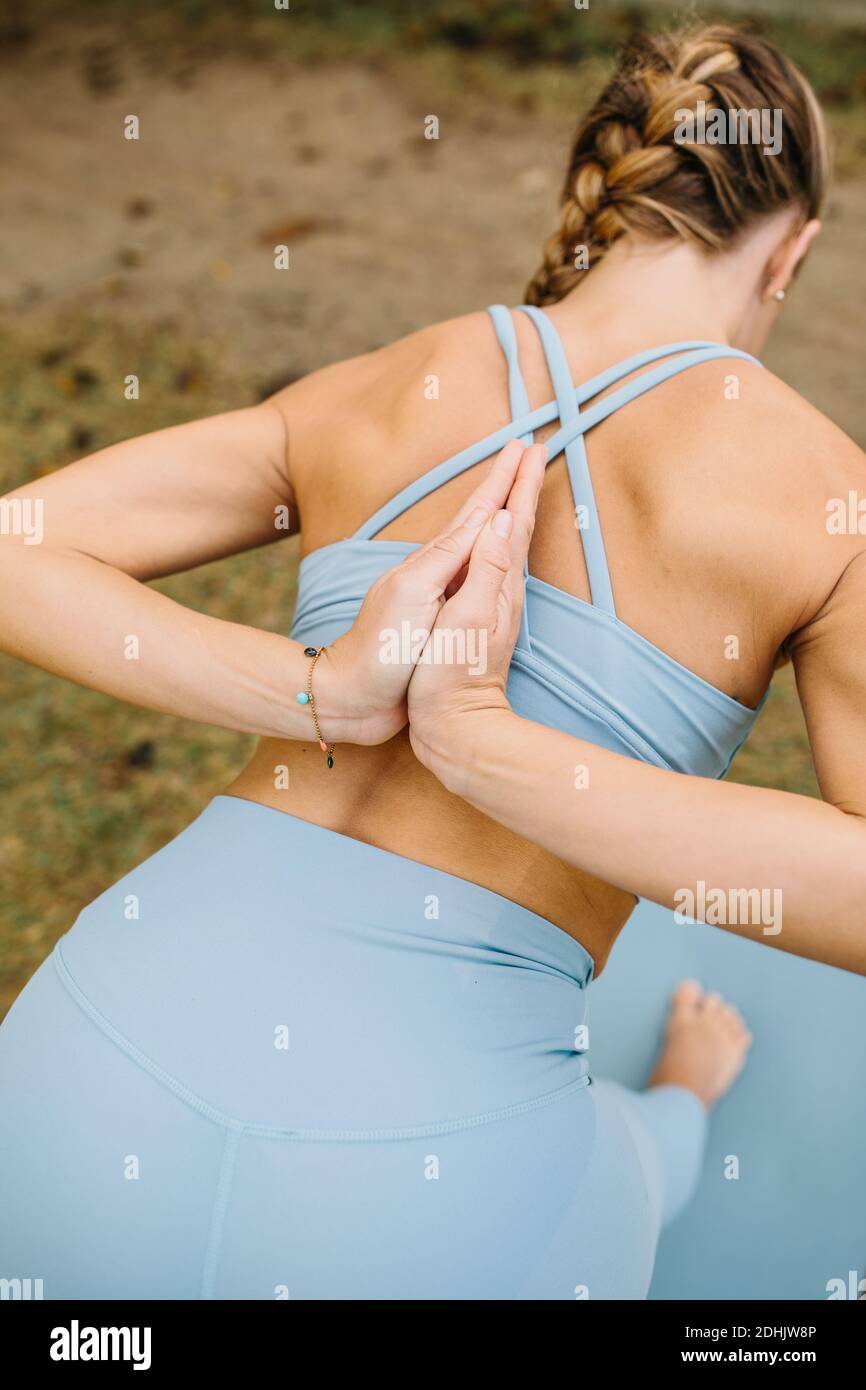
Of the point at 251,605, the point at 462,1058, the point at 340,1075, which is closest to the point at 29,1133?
the point at 340,1075

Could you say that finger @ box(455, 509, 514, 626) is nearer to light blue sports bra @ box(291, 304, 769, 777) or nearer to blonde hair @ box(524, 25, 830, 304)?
light blue sports bra @ box(291, 304, 769, 777)

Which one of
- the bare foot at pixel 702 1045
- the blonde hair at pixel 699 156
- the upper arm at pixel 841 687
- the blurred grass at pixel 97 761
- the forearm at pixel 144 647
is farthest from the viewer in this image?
the blurred grass at pixel 97 761

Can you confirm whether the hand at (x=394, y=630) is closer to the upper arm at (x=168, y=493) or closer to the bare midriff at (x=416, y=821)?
the bare midriff at (x=416, y=821)

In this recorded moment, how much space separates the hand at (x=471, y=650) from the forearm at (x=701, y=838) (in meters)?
0.07

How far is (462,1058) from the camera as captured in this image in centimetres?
120

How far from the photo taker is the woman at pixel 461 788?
1140 mm

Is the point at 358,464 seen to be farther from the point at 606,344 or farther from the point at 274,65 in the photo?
the point at 274,65

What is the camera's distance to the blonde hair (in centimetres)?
142

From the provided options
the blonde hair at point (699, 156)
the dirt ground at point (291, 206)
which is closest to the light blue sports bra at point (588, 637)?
the blonde hair at point (699, 156)

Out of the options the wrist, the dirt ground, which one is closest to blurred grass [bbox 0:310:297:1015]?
the dirt ground

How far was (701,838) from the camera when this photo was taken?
42.1 inches

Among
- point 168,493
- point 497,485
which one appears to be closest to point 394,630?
point 497,485

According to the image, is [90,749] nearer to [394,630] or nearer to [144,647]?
[144,647]

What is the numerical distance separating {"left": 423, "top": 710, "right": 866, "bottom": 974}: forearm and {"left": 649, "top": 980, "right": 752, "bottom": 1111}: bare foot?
882mm
